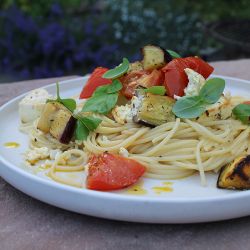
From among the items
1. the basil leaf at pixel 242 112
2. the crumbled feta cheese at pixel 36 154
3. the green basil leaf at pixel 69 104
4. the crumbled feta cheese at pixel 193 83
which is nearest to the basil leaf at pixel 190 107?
the crumbled feta cheese at pixel 193 83

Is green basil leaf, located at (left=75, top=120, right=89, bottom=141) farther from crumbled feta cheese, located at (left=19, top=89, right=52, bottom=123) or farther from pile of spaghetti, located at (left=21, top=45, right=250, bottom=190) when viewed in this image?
crumbled feta cheese, located at (left=19, top=89, right=52, bottom=123)

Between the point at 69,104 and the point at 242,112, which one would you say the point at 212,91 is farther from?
the point at 69,104

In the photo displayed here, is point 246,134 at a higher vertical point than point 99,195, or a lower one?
lower

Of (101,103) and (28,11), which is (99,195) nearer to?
(101,103)

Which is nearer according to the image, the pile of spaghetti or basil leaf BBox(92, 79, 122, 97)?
the pile of spaghetti

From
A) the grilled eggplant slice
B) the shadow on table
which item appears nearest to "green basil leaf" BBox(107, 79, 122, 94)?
the grilled eggplant slice

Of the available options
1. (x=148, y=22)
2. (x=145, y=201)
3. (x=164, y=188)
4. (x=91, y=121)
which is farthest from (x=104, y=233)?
(x=148, y=22)

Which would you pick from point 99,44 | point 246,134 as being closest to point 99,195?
point 246,134
